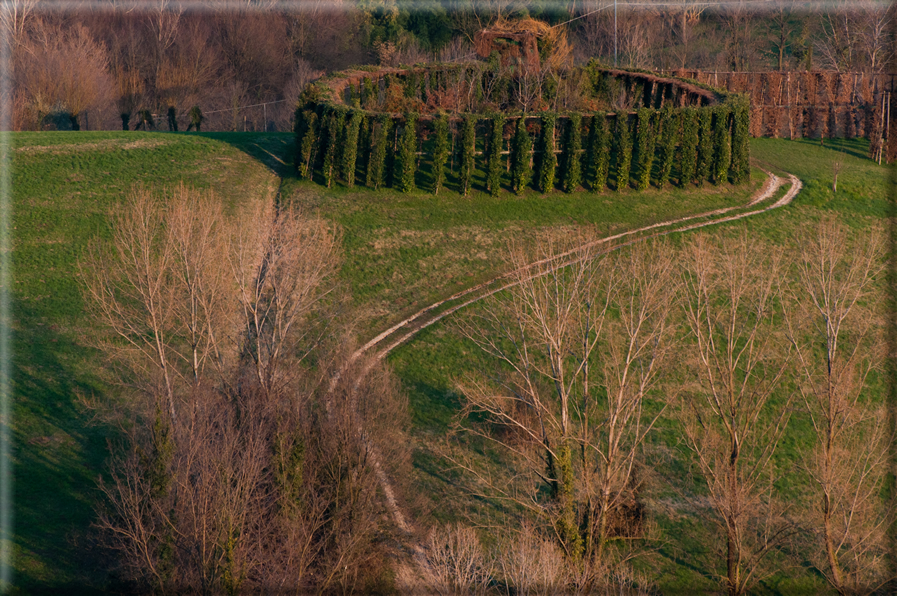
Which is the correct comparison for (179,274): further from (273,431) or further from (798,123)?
(798,123)

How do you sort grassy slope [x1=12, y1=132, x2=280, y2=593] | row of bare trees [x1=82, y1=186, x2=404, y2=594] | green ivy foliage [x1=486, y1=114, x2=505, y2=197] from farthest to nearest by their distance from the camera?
1. green ivy foliage [x1=486, y1=114, x2=505, y2=197]
2. grassy slope [x1=12, y1=132, x2=280, y2=593]
3. row of bare trees [x1=82, y1=186, x2=404, y2=594]

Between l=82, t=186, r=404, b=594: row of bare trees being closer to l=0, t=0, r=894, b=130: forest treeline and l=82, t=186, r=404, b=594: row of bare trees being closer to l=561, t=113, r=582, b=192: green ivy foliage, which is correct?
l=561, t=113, r=582, b=192: green ivy foliage

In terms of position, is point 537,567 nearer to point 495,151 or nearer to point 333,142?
point 495,151

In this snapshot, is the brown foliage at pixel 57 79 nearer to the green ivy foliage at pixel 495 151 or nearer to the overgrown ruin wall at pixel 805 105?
the green ivy foliage at pixel 495 151

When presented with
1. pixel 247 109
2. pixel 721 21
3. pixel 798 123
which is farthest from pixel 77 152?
pixel 721 21

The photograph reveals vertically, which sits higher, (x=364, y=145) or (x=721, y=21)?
(x=721, y=21)

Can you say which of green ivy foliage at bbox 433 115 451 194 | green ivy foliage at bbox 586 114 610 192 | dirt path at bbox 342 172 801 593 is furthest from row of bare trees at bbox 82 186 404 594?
green ivy foliage at bbox 586 114 610 192

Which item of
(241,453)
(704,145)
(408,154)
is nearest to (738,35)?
(704,145)
